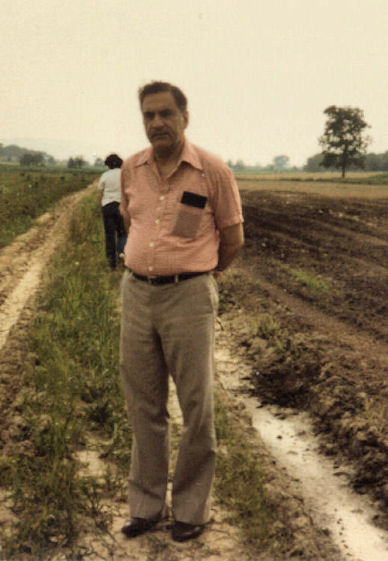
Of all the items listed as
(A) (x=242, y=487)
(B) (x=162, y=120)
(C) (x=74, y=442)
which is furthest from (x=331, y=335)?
(B) (x=162, y=120)

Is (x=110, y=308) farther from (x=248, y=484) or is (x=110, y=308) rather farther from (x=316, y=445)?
(x=248, y=484)

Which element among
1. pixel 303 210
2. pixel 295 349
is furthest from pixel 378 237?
pixel 295 349

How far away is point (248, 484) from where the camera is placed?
3.47 metres

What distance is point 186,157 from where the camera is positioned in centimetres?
262

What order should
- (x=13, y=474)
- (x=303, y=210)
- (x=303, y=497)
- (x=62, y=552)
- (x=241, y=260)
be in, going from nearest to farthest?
1. (x=62, y=552)
2. (x=13, y=474)
3. (x=303, y=497)
4. (x=241, y=260)
5. (x=303, y=210)

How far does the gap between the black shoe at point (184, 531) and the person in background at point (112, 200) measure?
513 cm

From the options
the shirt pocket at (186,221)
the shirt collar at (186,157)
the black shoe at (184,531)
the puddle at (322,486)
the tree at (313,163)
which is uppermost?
the tree at (313,163)

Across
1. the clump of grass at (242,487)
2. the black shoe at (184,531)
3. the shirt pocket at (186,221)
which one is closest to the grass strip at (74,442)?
the clump of grass at (242,487)

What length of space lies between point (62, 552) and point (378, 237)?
1109 cm

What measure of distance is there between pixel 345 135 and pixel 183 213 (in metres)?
61.8

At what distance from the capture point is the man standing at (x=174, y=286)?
2631 mm

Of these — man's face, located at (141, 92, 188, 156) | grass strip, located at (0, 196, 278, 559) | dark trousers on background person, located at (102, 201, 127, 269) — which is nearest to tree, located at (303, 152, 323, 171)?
dark trousers on background person, located at (102, 201, 127, 269)

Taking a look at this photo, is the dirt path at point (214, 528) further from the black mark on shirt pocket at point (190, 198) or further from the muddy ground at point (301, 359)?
the black mark on shirt pocket at point (190, 198)

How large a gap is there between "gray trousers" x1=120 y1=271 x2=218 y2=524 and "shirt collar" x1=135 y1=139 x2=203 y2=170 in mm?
494
